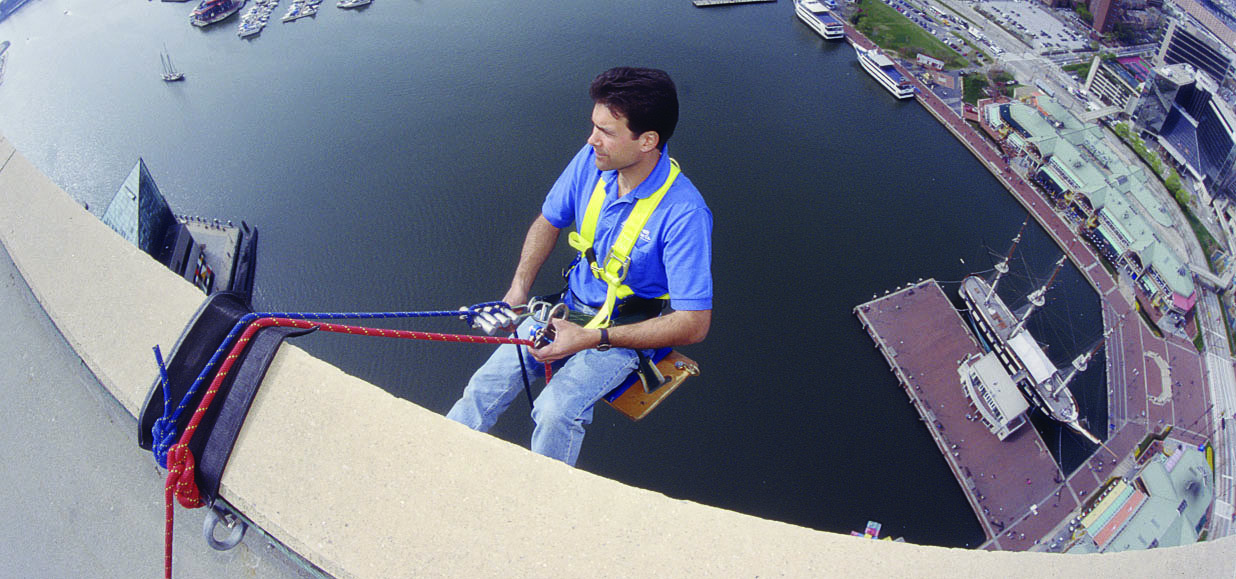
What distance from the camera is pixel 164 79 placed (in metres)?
24.9

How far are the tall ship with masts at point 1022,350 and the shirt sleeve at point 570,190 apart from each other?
646 inches

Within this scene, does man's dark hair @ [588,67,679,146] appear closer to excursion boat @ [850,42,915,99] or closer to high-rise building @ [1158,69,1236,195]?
excursion boat @ [850,42,915,99]

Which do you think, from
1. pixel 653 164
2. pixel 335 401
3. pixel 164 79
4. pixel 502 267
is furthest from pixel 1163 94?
pixel 164 79

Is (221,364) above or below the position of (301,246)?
above

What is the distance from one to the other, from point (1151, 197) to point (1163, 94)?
5.84 metres

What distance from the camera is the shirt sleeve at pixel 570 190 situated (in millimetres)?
2969

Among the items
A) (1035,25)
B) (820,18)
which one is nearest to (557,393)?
(820,18)

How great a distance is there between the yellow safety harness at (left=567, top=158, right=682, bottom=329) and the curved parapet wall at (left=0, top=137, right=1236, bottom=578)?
135cm

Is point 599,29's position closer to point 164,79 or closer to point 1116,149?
point 164,79

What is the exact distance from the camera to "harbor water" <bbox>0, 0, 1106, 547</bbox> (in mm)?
14289

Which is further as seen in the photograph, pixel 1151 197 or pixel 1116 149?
pixel 1116 149

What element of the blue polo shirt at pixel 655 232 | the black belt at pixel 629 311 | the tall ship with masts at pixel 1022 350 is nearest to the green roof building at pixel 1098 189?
the tall ship with masts at pixel 1022 350

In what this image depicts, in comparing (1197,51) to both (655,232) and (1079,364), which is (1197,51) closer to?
(1079,364)

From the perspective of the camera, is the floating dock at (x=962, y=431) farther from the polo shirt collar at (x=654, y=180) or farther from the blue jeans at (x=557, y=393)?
the polo shirt collar at (x=654, y=180)
